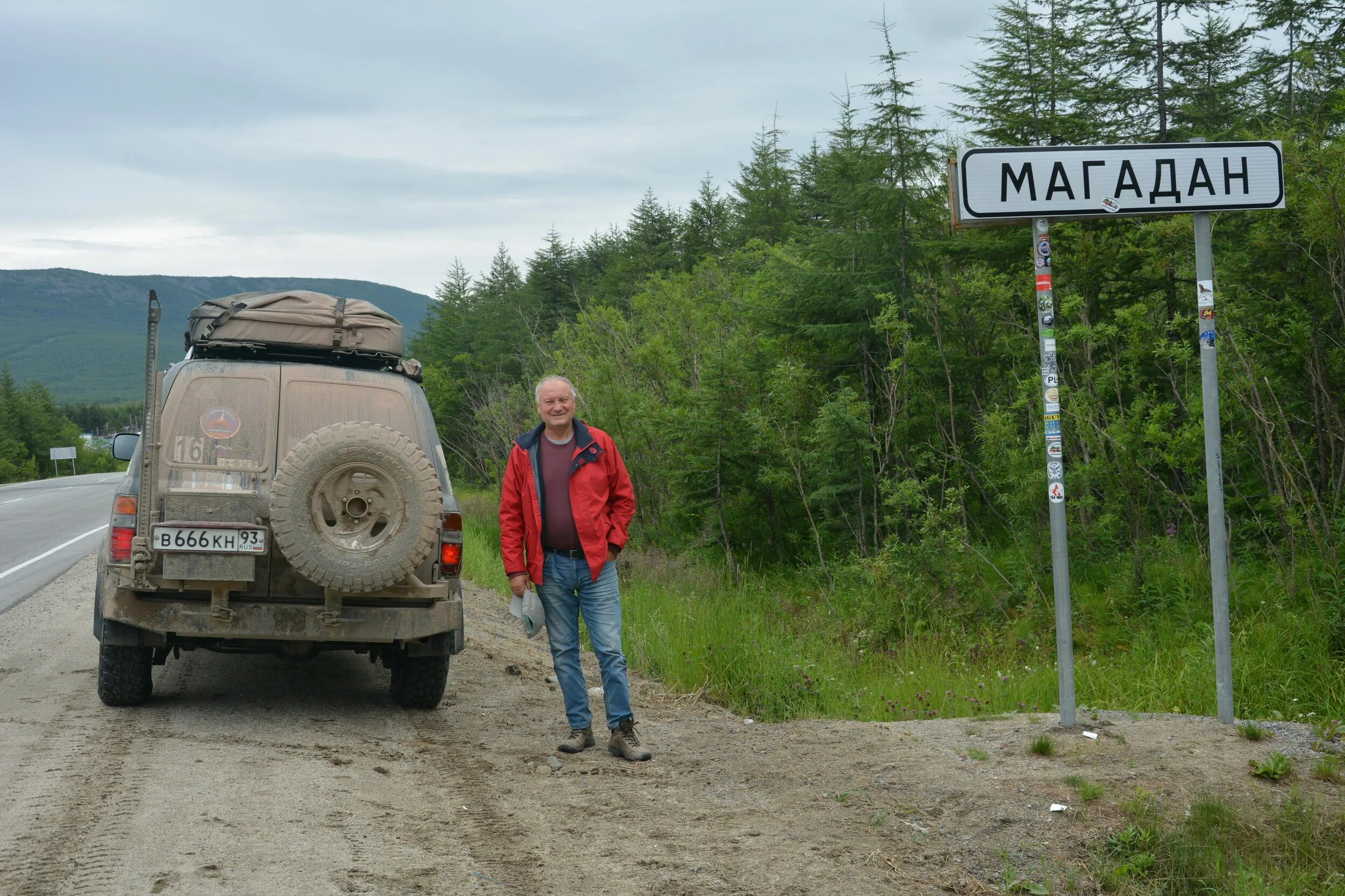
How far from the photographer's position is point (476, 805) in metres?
5.02

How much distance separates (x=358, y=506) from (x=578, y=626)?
133 centimetres

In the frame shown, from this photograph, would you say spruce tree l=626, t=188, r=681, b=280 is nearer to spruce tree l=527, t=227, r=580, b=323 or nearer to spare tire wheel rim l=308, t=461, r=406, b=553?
spruce tree l=527, t=227, r=580, b=323

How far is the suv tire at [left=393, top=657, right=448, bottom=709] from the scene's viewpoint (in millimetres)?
6902

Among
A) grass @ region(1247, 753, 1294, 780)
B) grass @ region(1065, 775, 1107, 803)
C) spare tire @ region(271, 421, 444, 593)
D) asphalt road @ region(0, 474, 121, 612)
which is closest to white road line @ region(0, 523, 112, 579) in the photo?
asphalt road @ region(0, 474, 121, 612)

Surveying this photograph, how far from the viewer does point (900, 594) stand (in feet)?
38.9

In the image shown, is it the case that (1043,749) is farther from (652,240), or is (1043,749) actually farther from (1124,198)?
(652,240)

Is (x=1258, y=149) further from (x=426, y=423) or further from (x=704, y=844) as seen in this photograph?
(x=426, y=423)

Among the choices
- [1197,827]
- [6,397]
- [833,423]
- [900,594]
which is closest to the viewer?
[1197,827]

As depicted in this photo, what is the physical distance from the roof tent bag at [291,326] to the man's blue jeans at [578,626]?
2.24 meters

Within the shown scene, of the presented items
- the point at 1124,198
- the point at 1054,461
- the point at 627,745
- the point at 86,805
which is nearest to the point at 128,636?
the point at 86,805

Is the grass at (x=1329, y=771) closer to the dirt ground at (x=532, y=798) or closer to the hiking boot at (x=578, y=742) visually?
the dirt ground at (x=532, y=798)

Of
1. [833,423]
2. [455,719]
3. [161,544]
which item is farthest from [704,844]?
[833,423]

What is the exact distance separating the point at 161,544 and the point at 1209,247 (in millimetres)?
5485

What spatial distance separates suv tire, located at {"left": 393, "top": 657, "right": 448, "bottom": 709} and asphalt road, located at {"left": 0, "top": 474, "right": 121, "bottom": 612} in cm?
217
